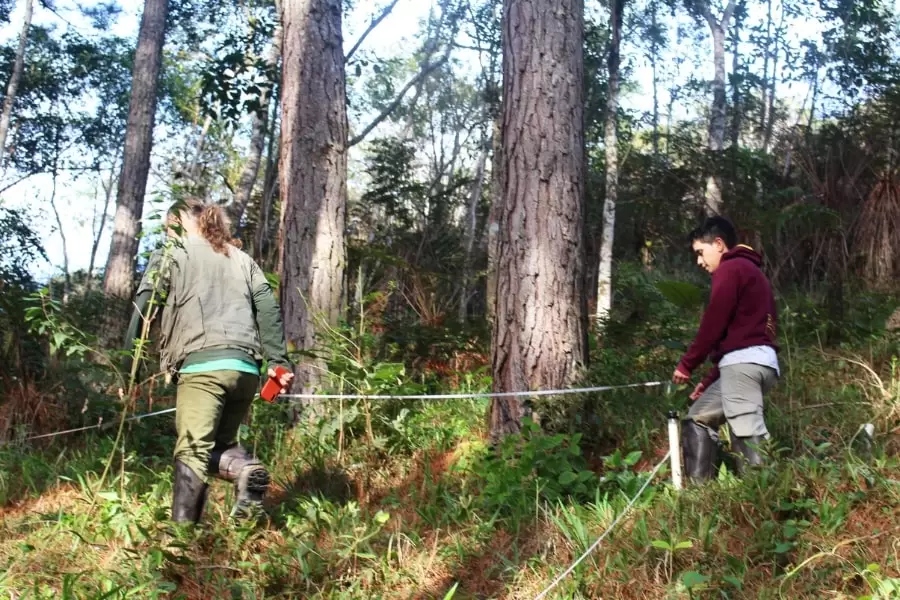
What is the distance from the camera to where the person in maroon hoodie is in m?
4.59

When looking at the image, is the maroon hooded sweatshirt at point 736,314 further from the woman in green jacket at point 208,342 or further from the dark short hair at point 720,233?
the woman in green jacket at point 208,342

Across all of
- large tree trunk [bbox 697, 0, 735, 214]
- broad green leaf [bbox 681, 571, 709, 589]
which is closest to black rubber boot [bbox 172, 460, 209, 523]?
broad green leaf [bbox 681, 571, 709, 589]

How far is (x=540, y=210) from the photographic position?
550 centimetres

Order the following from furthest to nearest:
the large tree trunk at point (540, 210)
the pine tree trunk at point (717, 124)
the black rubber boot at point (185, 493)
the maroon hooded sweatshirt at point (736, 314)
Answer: the pine tree trunk at point (717, 124), the large tree trunk at point (540, 210), the maroon hooded sweatshirt at point (736, 314), the black rubber boot at point (185, 493)

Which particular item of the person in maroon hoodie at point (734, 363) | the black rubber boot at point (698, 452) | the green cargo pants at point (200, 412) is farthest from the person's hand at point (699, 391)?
the green cargo pants at point (200, 412)

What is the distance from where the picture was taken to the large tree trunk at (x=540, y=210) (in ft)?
17.7

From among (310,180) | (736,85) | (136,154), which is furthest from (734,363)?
(736,85)

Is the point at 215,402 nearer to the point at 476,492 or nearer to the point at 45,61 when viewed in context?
the point at 476,492

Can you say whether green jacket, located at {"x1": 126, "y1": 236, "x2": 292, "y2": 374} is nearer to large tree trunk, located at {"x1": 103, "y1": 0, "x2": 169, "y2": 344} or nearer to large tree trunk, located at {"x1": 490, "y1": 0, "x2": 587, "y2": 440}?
large tree trunk, located at {"x1": 490, "y1": 0, "x2": 587, "y2": 440}

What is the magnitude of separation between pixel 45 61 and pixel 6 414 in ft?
75.0

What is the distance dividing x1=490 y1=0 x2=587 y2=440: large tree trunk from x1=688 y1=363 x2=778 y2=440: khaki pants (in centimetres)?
102

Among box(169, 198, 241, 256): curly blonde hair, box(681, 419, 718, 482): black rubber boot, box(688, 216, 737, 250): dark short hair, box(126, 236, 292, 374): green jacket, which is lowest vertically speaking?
box(681, 419, 718, 482): black rubber boot

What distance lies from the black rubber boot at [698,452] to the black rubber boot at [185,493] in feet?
8.95

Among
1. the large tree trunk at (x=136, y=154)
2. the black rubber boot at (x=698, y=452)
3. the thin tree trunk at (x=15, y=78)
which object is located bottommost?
the black rubber boot at (x=698, y=452)
